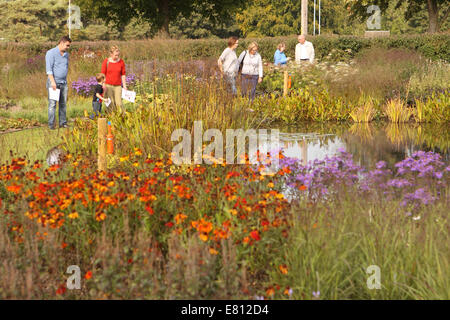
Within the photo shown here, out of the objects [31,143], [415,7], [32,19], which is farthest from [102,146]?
[32,19]

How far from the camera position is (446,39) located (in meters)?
26.1

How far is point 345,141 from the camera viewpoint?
11391 mm

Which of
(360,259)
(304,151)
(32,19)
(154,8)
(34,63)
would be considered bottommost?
(360,259)

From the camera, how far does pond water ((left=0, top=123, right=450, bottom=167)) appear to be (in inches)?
379

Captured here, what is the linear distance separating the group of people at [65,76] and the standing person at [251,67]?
294 cm

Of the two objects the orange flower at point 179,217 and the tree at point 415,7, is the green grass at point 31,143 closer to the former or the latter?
the orange flower at point 179,217

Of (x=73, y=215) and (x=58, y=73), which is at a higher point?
(x=58, y=73)

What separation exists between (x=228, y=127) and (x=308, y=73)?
8.95 meters

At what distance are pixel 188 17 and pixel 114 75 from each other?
1026 inches

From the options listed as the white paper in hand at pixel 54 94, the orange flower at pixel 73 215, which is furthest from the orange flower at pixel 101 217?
the white paper in hand at pixel 54 94

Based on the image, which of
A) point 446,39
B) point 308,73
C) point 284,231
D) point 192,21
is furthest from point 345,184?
point 192,21

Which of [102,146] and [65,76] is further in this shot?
[65,76]

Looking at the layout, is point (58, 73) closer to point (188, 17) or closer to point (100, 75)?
point (100, 75)

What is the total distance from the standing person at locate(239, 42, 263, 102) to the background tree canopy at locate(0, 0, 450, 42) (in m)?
20.3
